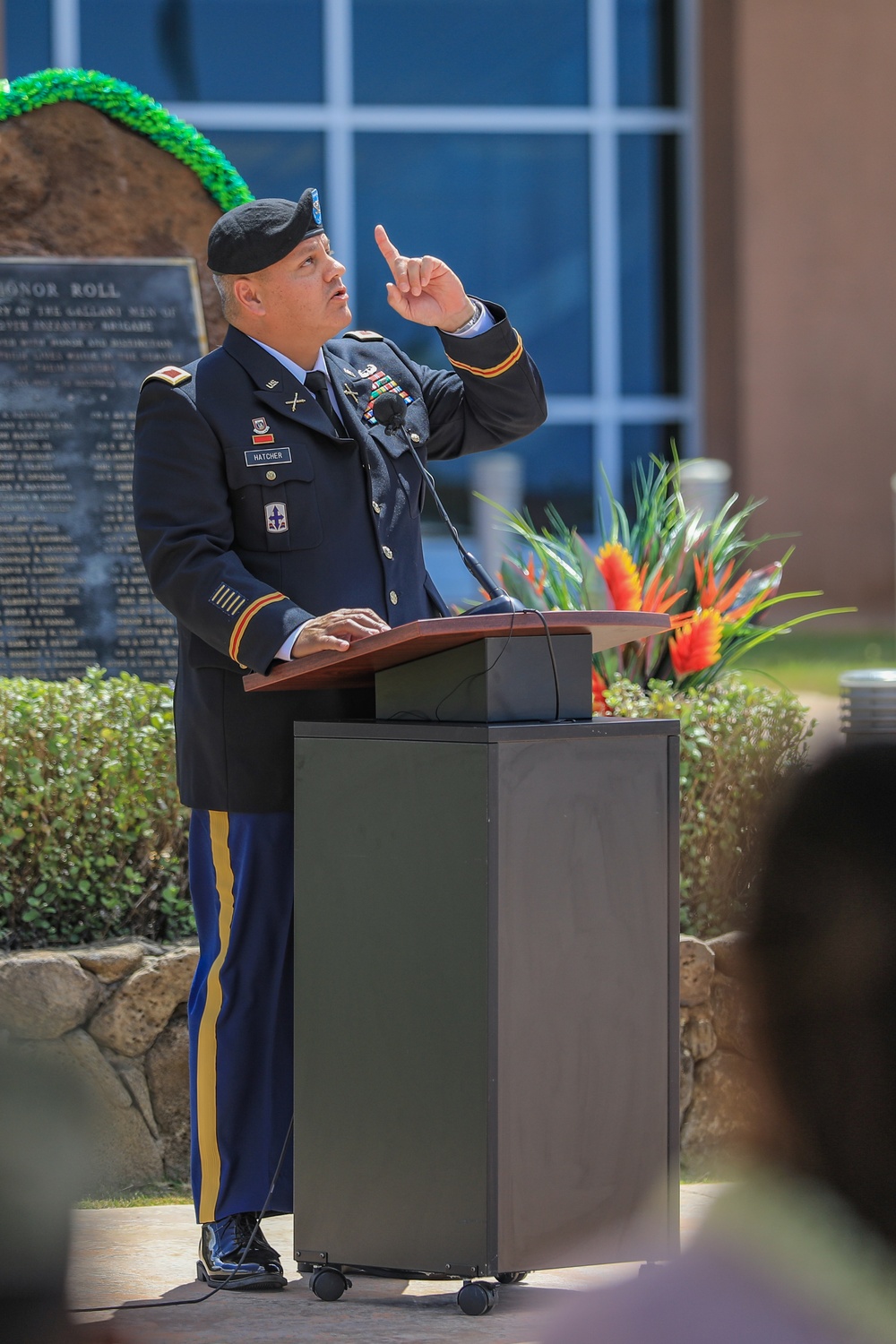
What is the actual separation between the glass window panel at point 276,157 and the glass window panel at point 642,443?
9.05 ft

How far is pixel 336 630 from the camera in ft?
8.21

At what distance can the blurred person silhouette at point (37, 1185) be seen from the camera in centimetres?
95

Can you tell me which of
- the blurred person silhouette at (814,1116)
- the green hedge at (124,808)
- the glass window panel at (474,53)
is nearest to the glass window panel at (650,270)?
the glass window panel at (474,53)

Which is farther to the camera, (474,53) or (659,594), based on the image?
(474,53)

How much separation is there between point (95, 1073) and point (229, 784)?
41.5 inches

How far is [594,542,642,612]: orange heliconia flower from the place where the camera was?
4.44 metres

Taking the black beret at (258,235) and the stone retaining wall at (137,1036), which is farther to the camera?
the stone retaining wall at (137,1036)

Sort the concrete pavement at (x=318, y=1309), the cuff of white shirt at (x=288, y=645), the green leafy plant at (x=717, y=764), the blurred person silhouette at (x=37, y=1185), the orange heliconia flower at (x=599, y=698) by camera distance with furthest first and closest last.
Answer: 1. the orange heliconia flower at (x=599, y=698)
2. the green leafy plant at (x=717, y=764)
3. the cuff of white shirt at (x=288, y=645)
4. the concrete pavement at (x=318, y=1309)
5. the blurred person silhouette at (x=37, y=1185)

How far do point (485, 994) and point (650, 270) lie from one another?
1004 cm

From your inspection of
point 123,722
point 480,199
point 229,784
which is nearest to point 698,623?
point 123,722

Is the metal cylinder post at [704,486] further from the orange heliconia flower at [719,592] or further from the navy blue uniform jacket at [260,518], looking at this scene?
the navy blue uniform jacket at [260,518]

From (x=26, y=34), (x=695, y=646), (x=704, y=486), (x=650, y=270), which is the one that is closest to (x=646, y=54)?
(x=650, y=270)

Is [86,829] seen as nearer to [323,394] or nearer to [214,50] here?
[323,394]

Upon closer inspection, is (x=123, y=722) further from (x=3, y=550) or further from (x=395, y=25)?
(x=395, y=25)
